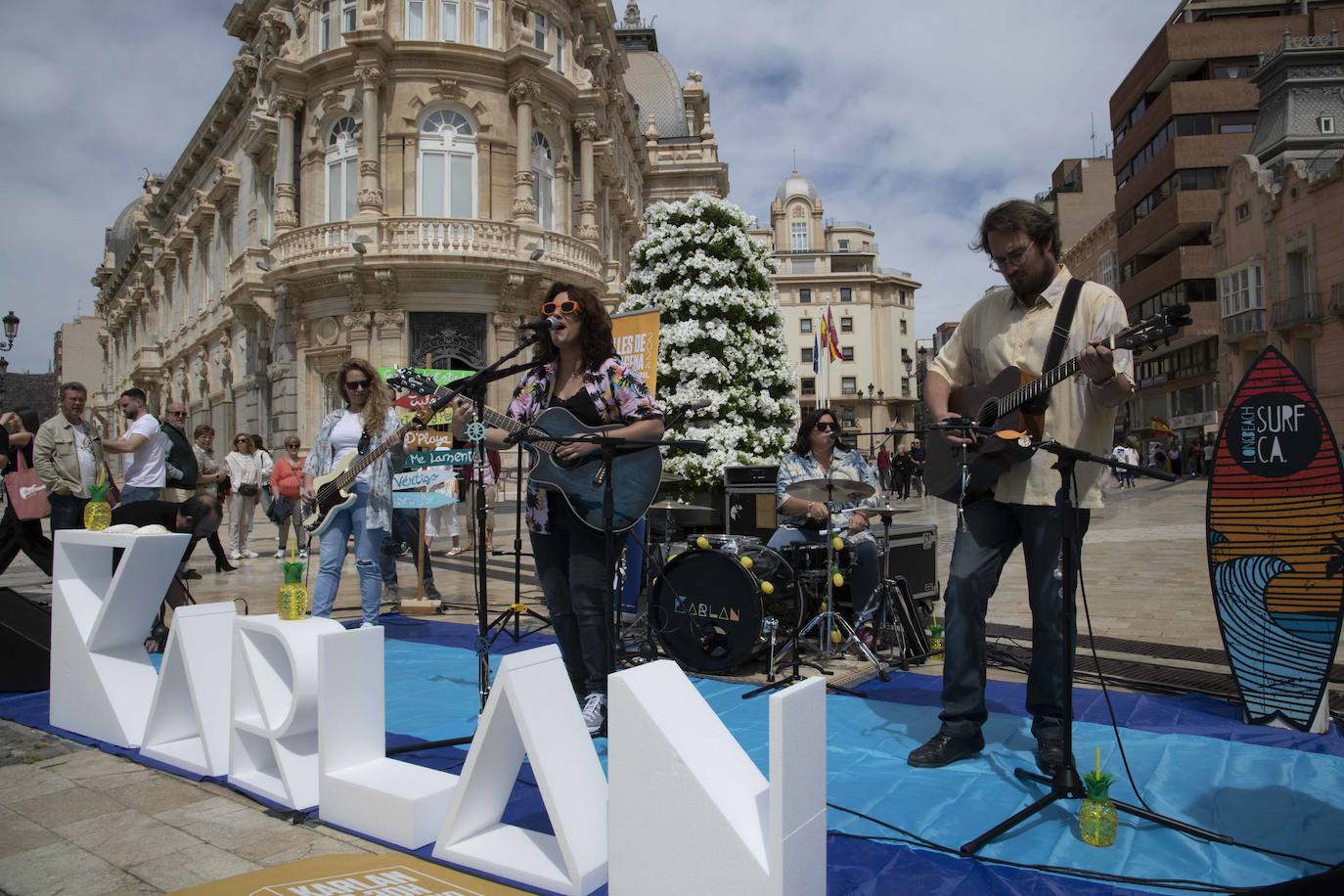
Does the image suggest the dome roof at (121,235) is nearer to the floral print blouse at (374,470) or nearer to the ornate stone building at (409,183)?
the ornate stone building at (409,183)

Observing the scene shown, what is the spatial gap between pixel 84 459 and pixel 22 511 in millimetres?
911

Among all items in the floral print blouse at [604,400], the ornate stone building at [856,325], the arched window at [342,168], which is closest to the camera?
the floral print blouse at [604,400]

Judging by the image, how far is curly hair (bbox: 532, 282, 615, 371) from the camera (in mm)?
4078

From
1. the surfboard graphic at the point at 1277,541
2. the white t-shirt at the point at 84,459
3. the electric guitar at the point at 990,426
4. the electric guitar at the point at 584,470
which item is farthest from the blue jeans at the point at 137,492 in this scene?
the surfboard graphic at the point at 1277,541

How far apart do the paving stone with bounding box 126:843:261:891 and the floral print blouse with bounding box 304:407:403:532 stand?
10.8ft

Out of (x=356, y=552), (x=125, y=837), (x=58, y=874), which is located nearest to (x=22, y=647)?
(x=356, y=552)

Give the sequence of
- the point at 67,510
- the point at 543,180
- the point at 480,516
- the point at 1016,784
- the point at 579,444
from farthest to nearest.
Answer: the point at 543,180 < the point at 67,510 < the point at 579,444 < the point at 480,516 < the point at 1016,784

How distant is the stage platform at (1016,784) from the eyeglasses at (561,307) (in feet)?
6.53

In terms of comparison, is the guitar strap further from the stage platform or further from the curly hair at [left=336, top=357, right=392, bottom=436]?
the curly hair at [left=336, top=357, right=392, bottom=436]

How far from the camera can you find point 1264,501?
391 centimetres

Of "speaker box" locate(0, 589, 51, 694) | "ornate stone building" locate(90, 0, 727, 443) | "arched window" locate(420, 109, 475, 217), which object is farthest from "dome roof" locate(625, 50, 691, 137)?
"speaker box" locate(0, 589, 51, 694)

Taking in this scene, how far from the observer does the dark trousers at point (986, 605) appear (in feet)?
11.3

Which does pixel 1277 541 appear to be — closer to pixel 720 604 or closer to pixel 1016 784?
pixel 1016 784

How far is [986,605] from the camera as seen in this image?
11.7 ft
